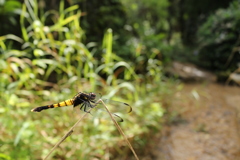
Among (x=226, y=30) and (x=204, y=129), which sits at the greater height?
(x=226, y=30)

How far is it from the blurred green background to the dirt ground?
0.59 feet

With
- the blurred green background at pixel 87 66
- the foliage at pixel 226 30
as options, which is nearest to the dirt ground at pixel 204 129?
the blurred green background at pixel 87 66

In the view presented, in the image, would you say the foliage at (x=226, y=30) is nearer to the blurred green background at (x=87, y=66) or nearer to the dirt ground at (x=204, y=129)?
the blurred green background at (x=87, y=66)

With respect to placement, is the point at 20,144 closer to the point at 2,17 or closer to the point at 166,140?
the point at 166,140

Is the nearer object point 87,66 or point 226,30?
point 87,66

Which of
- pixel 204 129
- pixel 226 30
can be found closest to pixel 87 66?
pixel 204 129

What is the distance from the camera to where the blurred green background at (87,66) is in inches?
53.9

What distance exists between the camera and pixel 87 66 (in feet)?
5.59

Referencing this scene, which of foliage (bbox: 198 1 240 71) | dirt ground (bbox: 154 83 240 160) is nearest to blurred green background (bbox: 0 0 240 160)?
foliage (bbox: 198 1 240 71)

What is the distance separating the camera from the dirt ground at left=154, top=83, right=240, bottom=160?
159 cm

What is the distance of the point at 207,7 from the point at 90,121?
2245mm

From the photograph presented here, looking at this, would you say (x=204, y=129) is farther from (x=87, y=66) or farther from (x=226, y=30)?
(x=87, y=66)

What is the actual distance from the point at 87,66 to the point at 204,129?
55.7 inches

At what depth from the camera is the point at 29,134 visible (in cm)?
116
